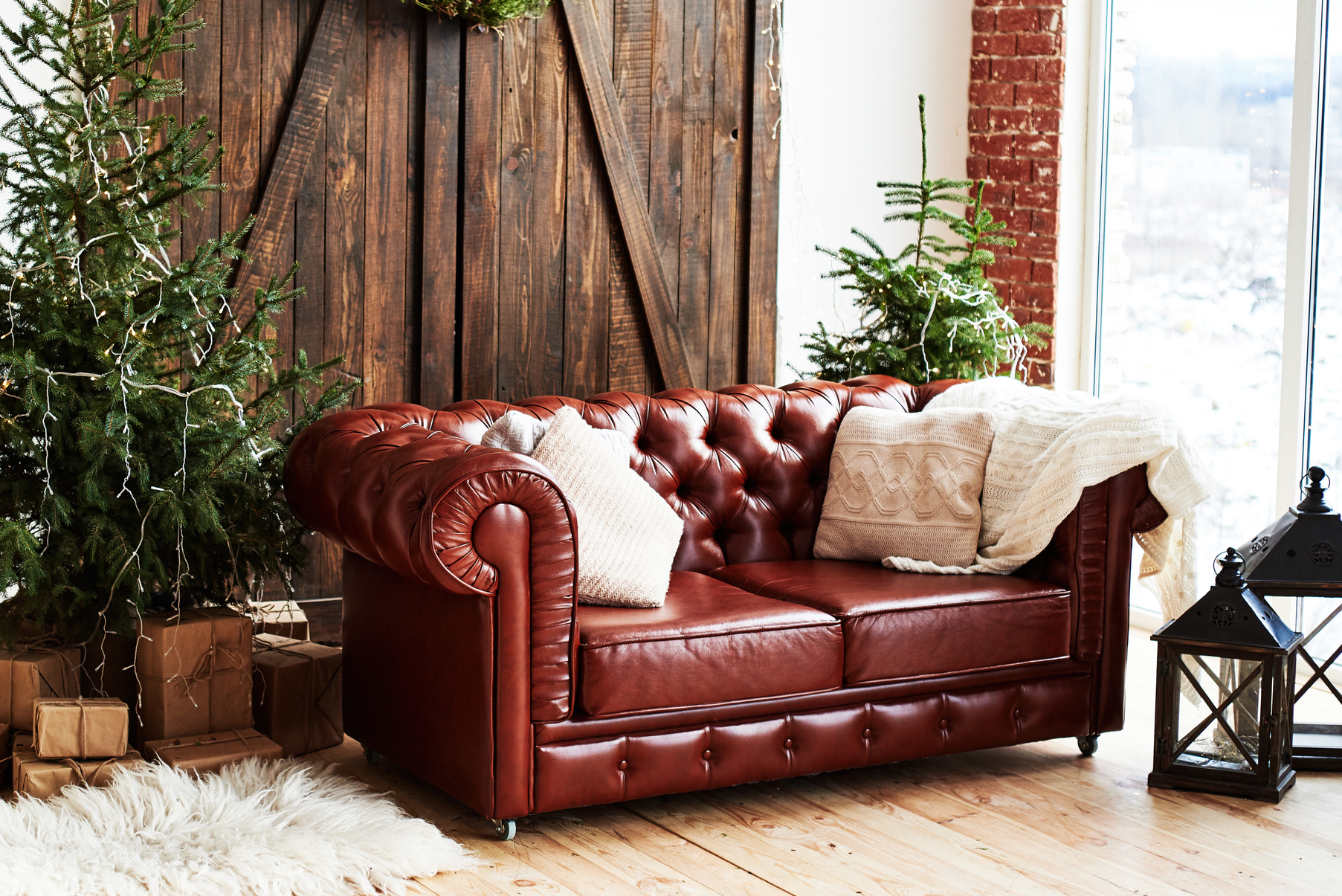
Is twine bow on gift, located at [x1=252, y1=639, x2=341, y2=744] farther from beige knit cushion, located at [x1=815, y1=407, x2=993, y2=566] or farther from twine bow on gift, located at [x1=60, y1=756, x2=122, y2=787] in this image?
beige knit cushion, located at [x1=815, y1=407, x2=993, y2=566]

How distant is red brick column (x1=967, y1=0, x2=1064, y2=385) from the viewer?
479 centimetres

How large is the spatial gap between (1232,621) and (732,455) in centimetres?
126

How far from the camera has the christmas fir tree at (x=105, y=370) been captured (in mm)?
2779

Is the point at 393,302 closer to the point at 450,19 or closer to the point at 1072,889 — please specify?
the point at 450,19

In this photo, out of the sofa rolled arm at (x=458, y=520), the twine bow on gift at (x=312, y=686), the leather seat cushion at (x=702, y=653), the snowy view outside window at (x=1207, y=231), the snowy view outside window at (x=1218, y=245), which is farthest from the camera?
the snowy view outside window at (x=1207, y=231)

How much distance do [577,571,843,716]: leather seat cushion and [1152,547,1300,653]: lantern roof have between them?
779mm

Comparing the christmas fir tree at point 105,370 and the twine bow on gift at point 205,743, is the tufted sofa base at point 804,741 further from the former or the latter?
the christmas fir tree at point 105,370

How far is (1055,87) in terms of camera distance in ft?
15.6

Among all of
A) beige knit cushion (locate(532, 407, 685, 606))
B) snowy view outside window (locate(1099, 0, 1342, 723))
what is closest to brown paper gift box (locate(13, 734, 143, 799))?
beige knit cushion (locate(532, 407, 685, 606))

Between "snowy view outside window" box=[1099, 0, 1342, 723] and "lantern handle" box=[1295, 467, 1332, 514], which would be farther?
"snowy view outside window" box=[1099, 0, 1342, 723]

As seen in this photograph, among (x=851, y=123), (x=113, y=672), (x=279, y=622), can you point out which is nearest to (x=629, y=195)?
(x=851, y=123)

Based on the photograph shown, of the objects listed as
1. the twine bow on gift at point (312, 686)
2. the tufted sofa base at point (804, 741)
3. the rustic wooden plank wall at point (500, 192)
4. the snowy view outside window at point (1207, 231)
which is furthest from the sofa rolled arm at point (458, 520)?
the snowy view outside window at point (1207, 231)

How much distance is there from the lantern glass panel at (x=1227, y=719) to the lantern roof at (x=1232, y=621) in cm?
6

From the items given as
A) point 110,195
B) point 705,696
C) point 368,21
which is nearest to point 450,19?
point 368,21
